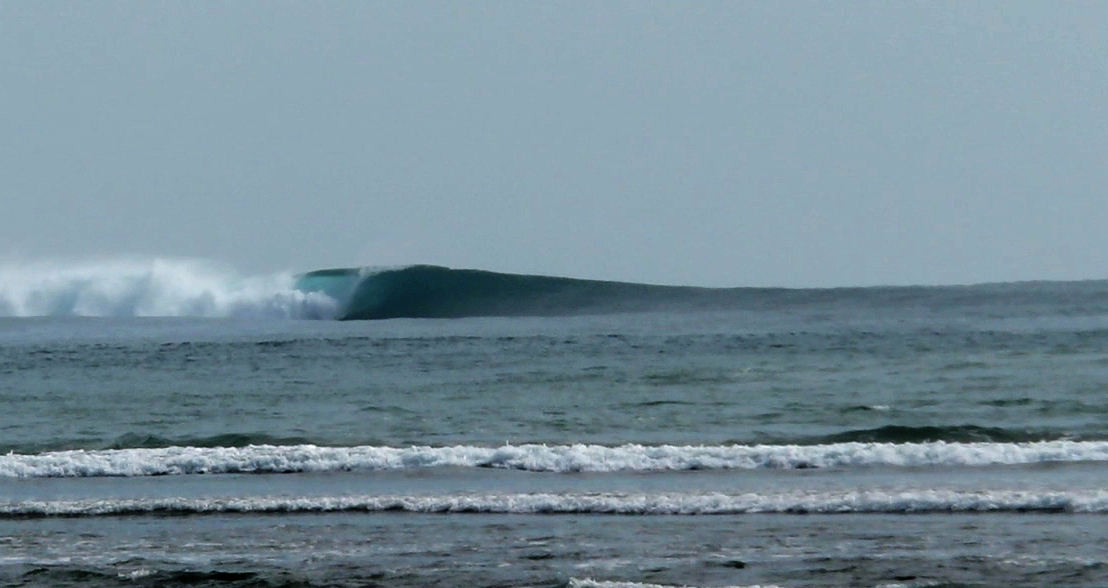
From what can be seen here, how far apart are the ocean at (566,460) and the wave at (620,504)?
0.08 ft

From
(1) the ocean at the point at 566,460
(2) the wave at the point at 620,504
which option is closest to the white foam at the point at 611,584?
(1) the ocean at the point at 566,460

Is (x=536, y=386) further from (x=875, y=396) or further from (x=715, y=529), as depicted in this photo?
(x=715, y=529)

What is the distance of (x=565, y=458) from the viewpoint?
A: 10820 mm

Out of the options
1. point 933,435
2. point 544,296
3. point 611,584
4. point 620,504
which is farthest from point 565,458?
point 544,296

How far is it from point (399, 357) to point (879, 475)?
14215 mm

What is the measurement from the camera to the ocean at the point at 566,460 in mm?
7012

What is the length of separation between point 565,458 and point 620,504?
221 centimetres

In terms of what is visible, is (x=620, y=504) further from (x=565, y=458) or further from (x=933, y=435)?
(x=933, y=435)

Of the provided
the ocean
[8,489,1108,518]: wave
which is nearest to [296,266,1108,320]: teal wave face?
the ocean

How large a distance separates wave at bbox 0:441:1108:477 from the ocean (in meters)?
0.03

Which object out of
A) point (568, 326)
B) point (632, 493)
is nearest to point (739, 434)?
point (632, 493)

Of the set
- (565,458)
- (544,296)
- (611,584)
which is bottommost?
(611,584)

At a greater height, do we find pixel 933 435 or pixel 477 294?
pixel 477 294

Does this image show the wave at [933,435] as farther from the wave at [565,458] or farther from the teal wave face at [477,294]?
the teal wave face at [477,294]
